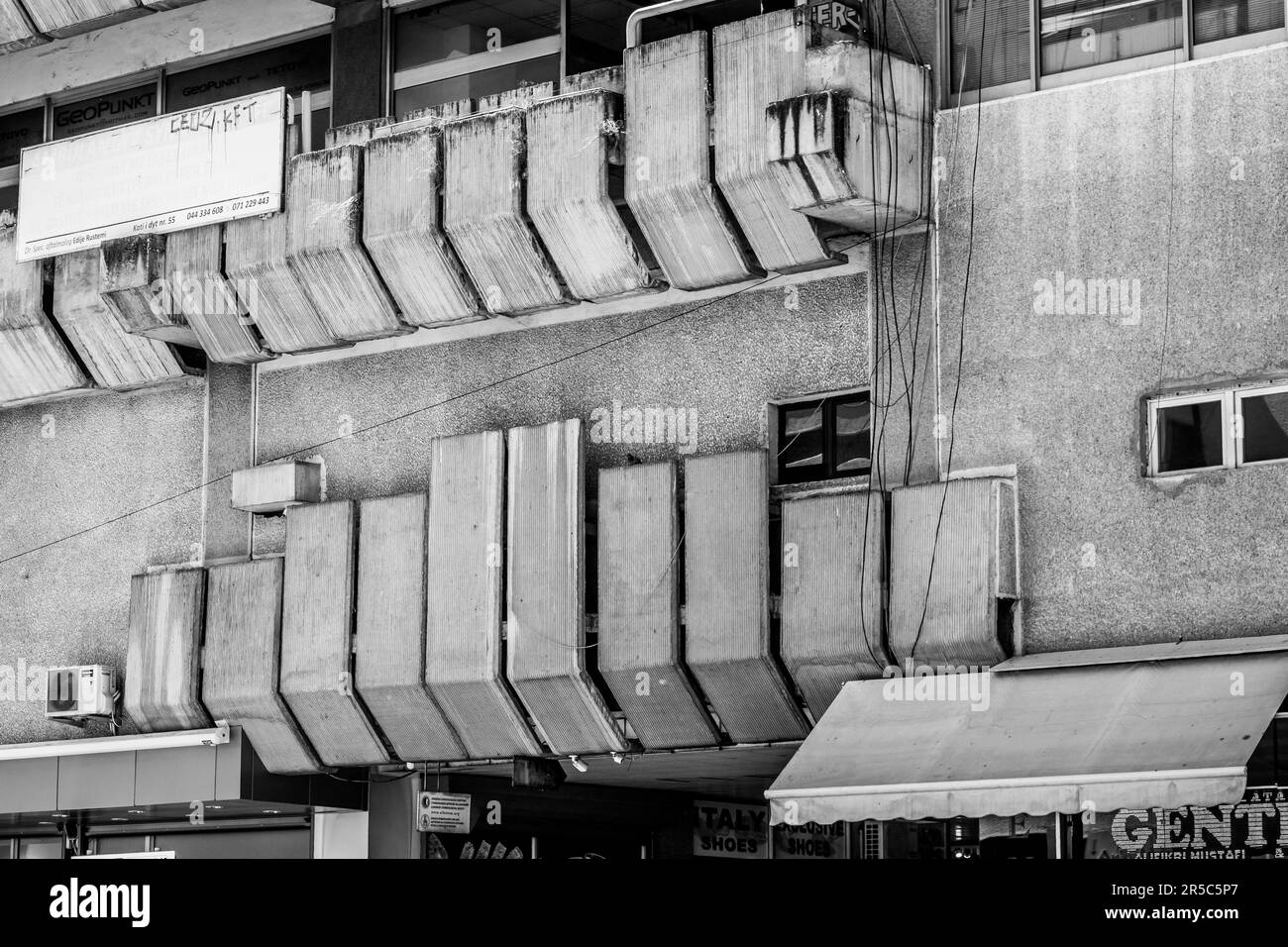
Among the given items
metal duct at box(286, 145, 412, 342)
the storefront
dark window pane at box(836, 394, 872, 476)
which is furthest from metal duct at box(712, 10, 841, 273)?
metal duct at box(286, 145, 412, 342)

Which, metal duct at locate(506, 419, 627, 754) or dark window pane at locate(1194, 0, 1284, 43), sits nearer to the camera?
dark window pane at locate(1194, 0, 1284, 43)

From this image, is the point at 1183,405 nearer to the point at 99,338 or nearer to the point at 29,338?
the point at 99,338

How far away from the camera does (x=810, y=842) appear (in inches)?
844

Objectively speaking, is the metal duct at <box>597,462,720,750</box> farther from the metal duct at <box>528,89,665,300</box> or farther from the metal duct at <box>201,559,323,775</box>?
the metal duct at <box>201,559,323,775</box>

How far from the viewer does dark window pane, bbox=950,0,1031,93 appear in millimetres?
16047

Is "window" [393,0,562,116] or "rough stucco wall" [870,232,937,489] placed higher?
"window" [393,0,562,116]

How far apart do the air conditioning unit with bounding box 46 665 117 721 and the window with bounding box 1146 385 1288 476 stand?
10.5 m

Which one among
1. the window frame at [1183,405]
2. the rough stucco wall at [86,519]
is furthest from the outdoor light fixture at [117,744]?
the window frame at [1183,405]

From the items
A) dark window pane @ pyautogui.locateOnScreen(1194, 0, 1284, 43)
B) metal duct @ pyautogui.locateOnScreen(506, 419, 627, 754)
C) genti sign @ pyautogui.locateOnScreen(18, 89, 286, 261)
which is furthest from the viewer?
genti sign @ pyautogui.locateOnScreen(18, 89, 286, 261)

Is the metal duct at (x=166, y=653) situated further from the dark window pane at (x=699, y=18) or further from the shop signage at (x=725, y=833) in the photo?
the dark window pane at (x=699, y=18)

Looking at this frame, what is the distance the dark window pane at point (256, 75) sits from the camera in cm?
2036

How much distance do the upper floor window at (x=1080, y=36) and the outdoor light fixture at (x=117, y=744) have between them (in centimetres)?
882

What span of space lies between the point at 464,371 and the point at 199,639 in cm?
360
